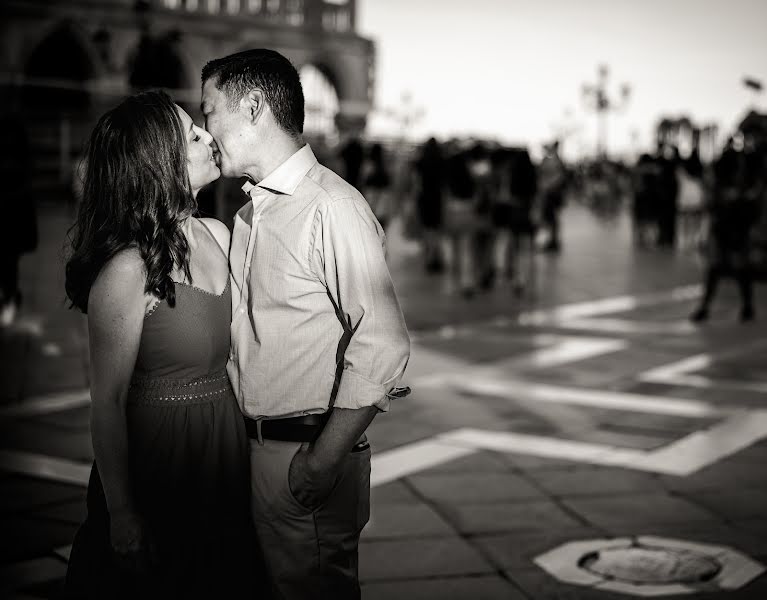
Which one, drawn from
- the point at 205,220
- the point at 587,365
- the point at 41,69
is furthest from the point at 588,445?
the point at 41,69

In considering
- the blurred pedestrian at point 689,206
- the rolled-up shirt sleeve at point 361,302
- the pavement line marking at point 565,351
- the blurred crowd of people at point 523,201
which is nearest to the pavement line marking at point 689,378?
the pavement line marking at point 565,351

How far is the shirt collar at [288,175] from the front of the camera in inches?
87.6

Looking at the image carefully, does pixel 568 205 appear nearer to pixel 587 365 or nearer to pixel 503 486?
pixel 587 365

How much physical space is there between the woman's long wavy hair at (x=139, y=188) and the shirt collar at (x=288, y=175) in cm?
19

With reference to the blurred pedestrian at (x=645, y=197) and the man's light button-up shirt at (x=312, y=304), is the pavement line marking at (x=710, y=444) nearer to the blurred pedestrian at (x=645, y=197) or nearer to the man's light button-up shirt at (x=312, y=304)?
the man's light button-up shirt at (x=312, y=304)

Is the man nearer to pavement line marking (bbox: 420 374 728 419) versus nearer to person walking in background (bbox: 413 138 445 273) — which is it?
pavement line marking (bbox: 420 374 728 419)

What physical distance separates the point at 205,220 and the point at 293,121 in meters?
0.35

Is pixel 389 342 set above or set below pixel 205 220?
below

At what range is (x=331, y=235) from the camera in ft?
7.04

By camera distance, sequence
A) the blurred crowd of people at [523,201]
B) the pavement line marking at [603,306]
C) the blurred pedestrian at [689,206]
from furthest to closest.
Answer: the blurred pedestrian at [689,206], the pavement line marking at [603,306], the blurred crowd of people at [523,201]

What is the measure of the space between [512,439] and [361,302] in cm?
365

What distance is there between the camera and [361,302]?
2.13m

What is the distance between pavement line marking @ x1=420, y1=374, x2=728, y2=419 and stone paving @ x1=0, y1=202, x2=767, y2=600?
2cm

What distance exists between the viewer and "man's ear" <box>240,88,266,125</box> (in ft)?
7.25
